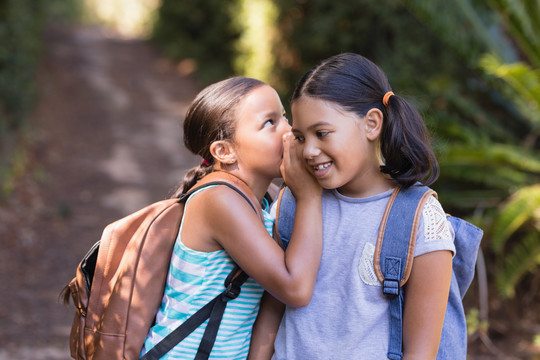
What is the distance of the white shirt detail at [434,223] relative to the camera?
1.57 meters

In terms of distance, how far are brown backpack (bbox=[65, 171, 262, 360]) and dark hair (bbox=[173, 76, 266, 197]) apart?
13cm

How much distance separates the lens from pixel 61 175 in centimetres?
908

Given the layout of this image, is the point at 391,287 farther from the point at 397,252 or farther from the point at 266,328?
the point at 266,328

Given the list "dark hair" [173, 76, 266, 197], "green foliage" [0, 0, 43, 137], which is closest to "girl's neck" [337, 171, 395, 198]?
"dark hair" [173, 76, 266, 197]

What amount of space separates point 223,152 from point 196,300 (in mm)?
479

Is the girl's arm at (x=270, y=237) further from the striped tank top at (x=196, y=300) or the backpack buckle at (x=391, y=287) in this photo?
the backpack buckle at (x=391, y=287)

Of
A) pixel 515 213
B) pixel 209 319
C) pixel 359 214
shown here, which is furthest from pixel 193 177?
pixel 515 213

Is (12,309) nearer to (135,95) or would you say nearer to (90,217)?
(90,217)

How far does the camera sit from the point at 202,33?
16.8 meters

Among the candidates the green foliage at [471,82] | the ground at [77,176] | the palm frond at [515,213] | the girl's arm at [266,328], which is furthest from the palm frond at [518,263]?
the girl's arm at [266,328]

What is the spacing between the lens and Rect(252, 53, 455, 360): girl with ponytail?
1.58 m

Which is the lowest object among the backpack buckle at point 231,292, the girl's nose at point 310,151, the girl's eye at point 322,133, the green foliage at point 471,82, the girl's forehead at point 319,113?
the backpack buckle at point 231,292

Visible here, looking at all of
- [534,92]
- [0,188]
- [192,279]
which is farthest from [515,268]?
[0,188]

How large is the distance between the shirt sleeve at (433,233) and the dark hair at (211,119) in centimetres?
66
